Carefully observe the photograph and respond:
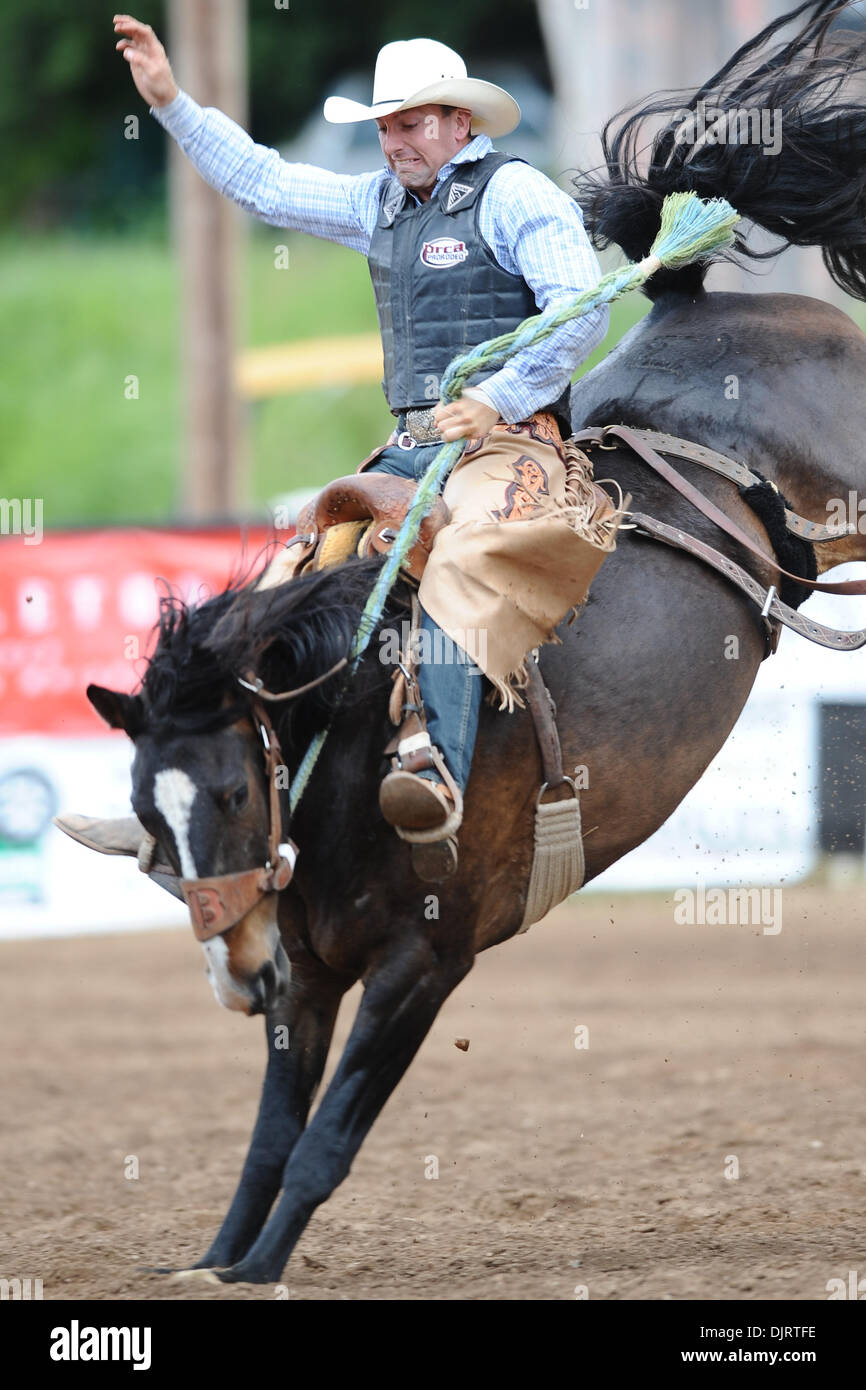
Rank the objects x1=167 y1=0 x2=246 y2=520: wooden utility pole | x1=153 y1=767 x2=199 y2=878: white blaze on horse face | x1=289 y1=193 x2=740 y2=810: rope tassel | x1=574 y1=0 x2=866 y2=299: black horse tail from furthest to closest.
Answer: x1=167 y1=0 x2=246 y2=520: wooden utility pole
x1=574 y1=0 x2=866 y2=299: black horse tail
x1=289 y1=193 x2=740 y2=810: rope tassel
x1=153 y1=767 x2=199 y2=878: white blaze on horse face

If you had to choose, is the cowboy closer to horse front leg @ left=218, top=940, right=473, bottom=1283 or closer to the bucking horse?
the bucking horse

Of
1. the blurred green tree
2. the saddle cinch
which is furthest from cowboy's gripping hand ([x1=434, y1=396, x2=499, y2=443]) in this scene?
the blurred green tree

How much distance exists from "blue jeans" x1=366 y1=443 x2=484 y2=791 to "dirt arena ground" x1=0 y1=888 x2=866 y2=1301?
1196 millimetres

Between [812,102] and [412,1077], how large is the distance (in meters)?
4.13

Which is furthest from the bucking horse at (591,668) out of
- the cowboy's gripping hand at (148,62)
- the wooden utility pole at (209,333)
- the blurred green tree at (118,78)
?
the blurred green tree at (118,78)

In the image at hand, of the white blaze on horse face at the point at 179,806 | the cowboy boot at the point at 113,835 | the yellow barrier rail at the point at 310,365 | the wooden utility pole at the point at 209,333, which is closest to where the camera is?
the white blaze on horse face at the point at 179,806

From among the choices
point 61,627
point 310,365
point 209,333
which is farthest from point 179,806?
point 310,365

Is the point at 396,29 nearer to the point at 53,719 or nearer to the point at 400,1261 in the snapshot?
the point at 53,719

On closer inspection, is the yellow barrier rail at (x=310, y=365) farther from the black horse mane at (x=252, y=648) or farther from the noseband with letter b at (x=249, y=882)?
the noseband with letter b at (x=249, y=882)

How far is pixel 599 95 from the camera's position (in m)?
15.4

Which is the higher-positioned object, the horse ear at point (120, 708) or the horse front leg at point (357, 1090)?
the horse ear at point (120, 708)

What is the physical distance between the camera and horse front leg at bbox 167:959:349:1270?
4.09 m

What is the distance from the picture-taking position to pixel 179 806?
140 inches

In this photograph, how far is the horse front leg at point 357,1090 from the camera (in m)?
3.77
